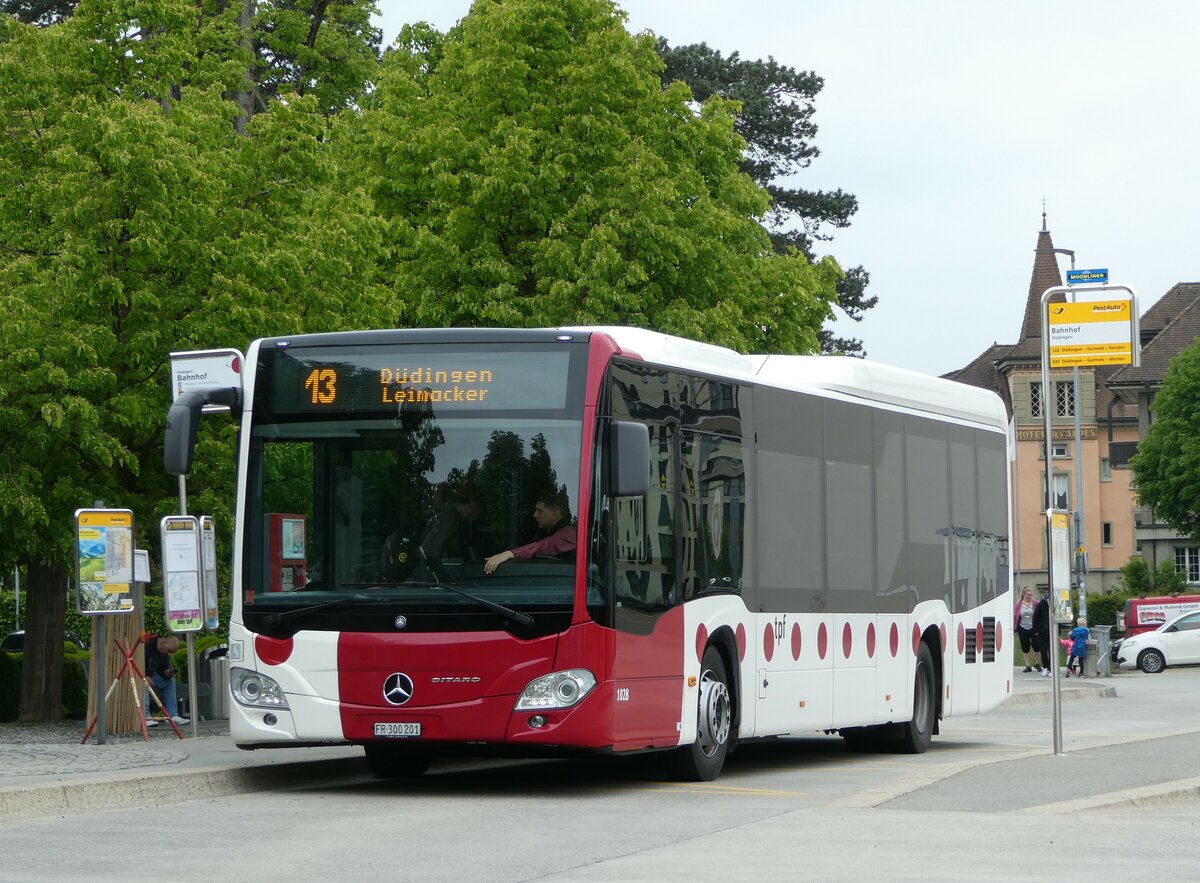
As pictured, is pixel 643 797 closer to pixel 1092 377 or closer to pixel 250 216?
pixel 250 216

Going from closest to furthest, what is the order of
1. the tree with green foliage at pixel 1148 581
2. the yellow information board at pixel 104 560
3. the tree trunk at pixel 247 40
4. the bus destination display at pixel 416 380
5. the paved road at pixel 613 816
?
the paved road at pixel 613 816
the bus destination display at pixel 416 380
the yellow information board at pixel 104 560
the tree trunk at pixel 247 40
the tree with green foliage at pixel 1148 581

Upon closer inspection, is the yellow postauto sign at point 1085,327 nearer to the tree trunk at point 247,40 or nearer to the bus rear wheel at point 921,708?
the bus rear wheel at point 921,708

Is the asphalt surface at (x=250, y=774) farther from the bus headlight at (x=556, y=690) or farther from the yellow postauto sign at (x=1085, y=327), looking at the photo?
the yellow postauto sign at (x=1085, y=327)

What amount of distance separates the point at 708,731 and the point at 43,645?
1228 cm

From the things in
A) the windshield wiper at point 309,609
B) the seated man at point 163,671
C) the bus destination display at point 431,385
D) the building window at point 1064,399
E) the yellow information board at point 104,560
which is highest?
the building window at point 1064,399

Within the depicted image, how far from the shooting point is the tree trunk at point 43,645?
25078mm

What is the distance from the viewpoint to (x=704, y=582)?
15.2 m

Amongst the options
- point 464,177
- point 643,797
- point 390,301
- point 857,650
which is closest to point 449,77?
point 464,177

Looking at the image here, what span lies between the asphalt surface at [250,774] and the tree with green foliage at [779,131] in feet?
137

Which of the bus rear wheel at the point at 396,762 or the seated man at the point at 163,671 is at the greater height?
the seated man at the point at 163,671

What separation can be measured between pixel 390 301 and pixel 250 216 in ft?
9.24

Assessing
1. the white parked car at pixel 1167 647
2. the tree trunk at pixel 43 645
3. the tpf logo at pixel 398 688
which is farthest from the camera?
the white parked car at pixel 1167 647

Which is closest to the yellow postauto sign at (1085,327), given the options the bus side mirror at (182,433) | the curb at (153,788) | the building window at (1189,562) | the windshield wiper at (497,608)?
the windshield wiper at (497,608)

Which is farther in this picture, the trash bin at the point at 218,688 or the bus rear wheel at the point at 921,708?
the trash bin at the point at 218,688
